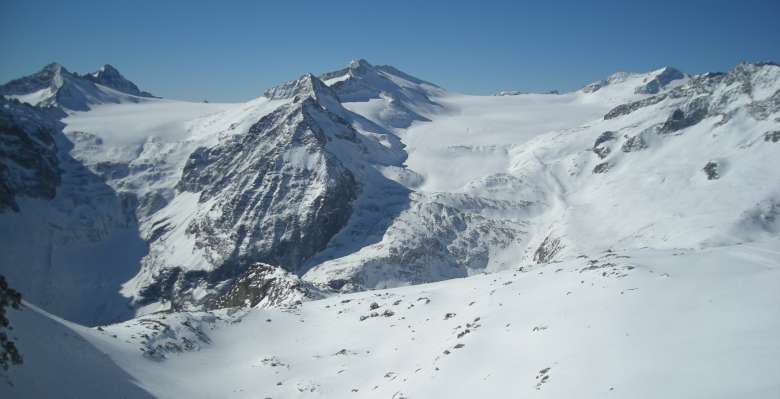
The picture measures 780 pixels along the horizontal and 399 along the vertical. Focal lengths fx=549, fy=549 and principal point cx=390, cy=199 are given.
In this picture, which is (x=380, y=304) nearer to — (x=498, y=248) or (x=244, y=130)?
(x=498, y=248)

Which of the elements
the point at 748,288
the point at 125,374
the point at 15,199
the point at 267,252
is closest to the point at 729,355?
the point at 748,288

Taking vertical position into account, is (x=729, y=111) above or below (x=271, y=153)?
below

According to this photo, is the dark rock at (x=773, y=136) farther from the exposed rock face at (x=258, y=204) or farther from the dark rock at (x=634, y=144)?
the exposed rock face at (x=258, y=204)

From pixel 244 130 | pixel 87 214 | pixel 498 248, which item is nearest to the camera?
pixel 498 248

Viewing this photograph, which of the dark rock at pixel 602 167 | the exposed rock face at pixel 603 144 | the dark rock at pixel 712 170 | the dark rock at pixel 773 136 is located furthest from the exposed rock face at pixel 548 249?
the dark rock at pixel 773 136

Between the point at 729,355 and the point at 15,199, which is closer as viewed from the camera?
the point at 729,355

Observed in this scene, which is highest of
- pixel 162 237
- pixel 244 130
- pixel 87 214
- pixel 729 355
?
pixel 244 130
